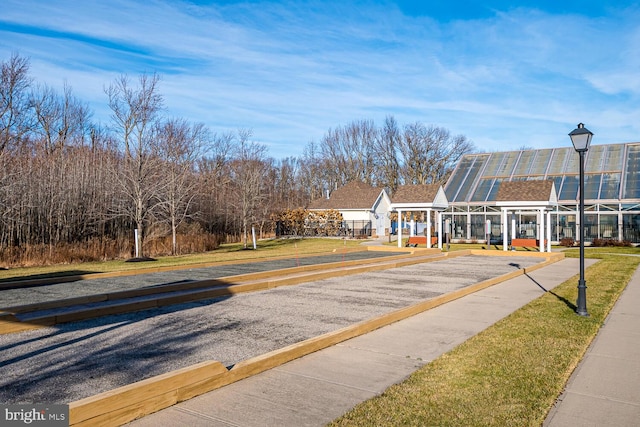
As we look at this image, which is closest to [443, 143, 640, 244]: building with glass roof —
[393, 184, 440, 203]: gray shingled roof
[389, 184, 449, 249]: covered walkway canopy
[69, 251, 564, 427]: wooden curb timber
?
[389, 184, 449, 249]: covered walkway canopy

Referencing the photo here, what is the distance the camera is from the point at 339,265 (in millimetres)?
19484

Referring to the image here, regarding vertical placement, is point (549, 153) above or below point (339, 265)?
above

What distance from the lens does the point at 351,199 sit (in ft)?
173

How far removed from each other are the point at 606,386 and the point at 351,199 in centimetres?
4712

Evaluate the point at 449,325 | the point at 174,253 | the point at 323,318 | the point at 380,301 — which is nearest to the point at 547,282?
the point at 380,301

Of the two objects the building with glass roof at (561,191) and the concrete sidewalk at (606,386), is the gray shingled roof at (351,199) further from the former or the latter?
the concrete sidewalk at (606,386)

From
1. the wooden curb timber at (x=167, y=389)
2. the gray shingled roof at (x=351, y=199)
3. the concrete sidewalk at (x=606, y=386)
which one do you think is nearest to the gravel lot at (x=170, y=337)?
the wooden curb timber at (x=167, y=389)

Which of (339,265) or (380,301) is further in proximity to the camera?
(339,265)

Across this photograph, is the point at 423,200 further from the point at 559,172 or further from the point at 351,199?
the point at 351,199

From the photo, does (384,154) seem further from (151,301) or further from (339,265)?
(151,301)

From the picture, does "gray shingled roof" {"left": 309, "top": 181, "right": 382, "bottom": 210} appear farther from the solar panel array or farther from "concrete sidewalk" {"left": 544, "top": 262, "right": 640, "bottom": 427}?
"concrete sidewalk" {"left": 544, "top": 262, "right": 640, "bottom": 427}

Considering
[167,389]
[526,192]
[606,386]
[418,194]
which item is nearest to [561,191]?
[526,192]

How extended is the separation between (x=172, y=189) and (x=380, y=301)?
21074mm

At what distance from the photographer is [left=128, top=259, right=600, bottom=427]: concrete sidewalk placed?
4.75m
